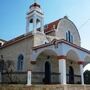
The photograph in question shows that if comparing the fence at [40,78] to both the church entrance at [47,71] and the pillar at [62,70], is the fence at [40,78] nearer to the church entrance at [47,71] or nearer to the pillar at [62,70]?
the church entrance at [47,71]

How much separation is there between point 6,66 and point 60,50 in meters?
8.45

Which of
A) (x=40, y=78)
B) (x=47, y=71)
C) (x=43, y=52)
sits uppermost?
(x=43, y=52)

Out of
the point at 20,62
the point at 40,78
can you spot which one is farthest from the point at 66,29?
A: the point at 40,78

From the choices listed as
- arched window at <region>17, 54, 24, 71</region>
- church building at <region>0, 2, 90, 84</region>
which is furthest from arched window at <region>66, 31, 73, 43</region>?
arched window at <region>17, 54, 24, 71</region>

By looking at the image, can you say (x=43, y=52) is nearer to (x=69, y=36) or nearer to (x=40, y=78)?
(x=40, y=78)

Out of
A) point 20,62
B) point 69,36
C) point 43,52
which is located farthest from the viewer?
point 69,36

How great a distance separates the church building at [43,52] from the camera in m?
19.2

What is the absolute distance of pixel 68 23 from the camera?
26.8m

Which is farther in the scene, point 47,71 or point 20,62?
point 20,62

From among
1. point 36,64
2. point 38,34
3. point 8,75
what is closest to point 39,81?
point 36,64

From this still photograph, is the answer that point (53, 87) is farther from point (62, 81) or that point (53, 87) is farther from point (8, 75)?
point (8, 75)

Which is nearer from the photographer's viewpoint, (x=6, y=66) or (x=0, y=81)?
(x=0, y=81)

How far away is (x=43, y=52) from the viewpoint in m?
21.5

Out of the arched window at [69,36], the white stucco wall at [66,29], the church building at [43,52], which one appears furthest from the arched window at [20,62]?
the arched window at [69,36]
